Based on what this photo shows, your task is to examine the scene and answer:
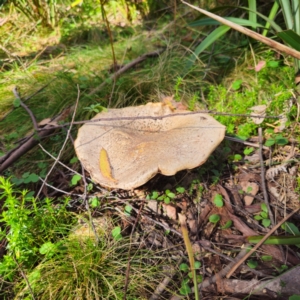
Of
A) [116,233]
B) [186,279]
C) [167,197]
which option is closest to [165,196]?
[167,197]

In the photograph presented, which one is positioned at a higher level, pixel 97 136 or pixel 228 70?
pixel 97 136

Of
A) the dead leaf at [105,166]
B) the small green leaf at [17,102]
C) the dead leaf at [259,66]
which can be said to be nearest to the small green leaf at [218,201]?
the dead leaf at [105,166]

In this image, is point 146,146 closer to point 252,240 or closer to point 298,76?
point 252,240

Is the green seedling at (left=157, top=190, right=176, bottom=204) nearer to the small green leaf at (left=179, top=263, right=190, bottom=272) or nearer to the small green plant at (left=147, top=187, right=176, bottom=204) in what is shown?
the small green plant at (left=147, top=187, right=176, bottom=204)

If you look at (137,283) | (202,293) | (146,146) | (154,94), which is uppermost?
(146,146)

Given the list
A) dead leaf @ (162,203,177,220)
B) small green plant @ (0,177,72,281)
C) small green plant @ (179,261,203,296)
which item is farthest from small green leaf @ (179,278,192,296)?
small green plant @ (0,177,72,281)

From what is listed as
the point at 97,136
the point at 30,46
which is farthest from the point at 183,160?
the point at 30,46

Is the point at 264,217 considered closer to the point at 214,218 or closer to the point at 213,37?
the point at 214,218
